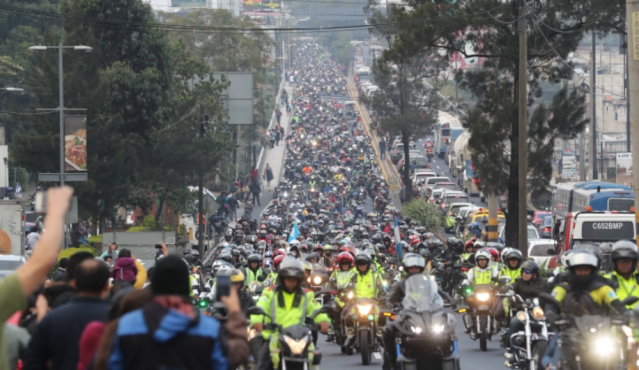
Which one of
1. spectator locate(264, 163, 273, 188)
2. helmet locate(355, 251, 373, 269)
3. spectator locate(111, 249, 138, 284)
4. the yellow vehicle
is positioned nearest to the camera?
spectator locate(111, 249, 138, 284)

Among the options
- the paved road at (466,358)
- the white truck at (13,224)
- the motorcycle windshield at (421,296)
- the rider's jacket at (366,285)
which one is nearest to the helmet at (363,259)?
the rider's jacket at (366,285)

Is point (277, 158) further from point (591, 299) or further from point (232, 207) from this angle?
point (591, 299)

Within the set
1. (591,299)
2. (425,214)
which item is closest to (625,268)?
(591,299)

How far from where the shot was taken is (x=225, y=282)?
6.59 metres

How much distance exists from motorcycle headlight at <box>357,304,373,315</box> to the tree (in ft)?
53.5

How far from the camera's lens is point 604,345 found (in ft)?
37.3

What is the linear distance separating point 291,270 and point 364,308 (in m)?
5.05

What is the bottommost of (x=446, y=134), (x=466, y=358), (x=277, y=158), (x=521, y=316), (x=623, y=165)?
(x=466, y=358)

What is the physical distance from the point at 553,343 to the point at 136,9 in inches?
1505

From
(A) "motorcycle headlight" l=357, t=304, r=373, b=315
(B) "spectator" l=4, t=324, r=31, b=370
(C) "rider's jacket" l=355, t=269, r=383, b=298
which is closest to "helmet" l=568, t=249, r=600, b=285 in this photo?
(B) "spectator" l=4, t=324, r=31, b=370

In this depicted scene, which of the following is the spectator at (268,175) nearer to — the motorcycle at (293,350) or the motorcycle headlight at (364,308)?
the motorcycle headlight at (364,308)

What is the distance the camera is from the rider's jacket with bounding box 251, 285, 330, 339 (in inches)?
476

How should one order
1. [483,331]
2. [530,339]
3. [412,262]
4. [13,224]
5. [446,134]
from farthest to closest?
[446,134] < [13,224] < [483,331] < [530,339] < [412,262]

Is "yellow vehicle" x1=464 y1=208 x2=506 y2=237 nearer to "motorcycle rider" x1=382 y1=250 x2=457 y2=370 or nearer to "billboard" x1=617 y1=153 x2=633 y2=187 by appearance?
"billboard" x1=617 y1=153 x2=633 y2=187
